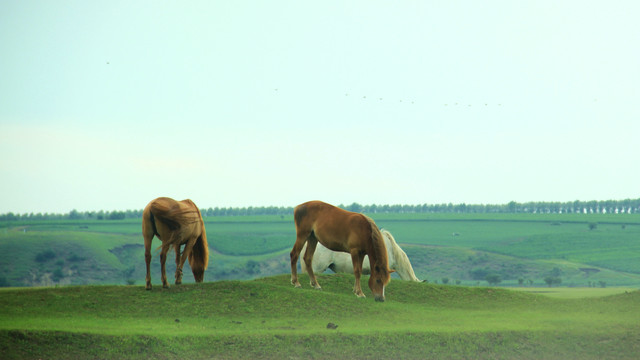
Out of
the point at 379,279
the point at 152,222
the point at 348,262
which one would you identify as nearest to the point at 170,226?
the point at 152,222

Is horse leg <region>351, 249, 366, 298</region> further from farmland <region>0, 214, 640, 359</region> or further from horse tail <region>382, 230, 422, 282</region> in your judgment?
horse tail <region>382, 230, 422, 282</region>

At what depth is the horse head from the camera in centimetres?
2150

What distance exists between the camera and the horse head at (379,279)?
21500 mm

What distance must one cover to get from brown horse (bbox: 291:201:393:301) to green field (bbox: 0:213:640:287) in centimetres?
8641

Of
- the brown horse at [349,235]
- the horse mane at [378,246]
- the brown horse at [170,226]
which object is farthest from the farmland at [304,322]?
the horse mane at [378,246]

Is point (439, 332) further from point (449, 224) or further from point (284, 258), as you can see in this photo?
point (449, 224)

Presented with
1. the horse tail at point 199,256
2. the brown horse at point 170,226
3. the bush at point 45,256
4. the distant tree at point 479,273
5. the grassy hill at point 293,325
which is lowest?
the distant tree at point 479,273

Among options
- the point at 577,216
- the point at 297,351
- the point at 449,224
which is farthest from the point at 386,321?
the point at 577,216

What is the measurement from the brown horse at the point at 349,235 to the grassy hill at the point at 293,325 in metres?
0.99

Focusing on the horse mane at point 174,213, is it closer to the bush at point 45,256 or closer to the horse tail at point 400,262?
the horse tail at point 400,262

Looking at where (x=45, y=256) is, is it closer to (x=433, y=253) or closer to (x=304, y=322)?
(x=433, y=253)

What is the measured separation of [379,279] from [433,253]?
12022 centimetres

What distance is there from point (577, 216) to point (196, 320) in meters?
184

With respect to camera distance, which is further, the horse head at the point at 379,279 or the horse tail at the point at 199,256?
the horse tail at the point at 199,256
